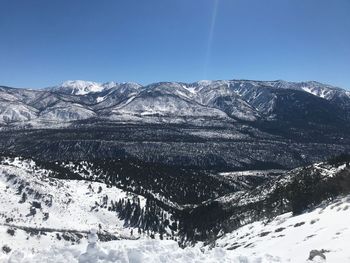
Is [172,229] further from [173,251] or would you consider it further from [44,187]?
[173,251]

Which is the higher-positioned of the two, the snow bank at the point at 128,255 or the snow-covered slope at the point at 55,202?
the snow bank at the point at 128,255

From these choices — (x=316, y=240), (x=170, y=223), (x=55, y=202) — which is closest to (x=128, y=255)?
(x=316, y=240)

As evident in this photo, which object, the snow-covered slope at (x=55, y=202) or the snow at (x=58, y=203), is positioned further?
the snow-covered slope at (x=55, y=202)

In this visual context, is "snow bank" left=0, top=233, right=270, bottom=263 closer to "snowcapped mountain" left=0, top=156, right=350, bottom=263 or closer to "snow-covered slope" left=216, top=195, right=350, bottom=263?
→ "snowcapped mountain" left=0, top=156, right=350, bottom=263

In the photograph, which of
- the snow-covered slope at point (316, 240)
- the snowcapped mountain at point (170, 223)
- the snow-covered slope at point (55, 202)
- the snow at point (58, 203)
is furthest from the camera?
the snow-covered slope at point (55, 202)

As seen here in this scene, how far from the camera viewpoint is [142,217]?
163875mm

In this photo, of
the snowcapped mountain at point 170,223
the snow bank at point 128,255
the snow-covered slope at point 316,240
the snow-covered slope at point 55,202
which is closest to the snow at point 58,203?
the snow-covered slope at point 55,202

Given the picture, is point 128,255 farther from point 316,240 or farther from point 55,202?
point 55,202

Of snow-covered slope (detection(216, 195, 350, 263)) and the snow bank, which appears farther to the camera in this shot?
snow-covered slope (detection(216, 195, 350, 263))

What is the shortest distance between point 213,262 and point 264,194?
5867 inches

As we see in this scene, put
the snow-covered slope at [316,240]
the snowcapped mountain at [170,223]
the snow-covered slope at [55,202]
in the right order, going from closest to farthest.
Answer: the snowcapped mountain at [170,223] < the snow-covered slope at [316,240] < the snow-covered slope at [55,202]

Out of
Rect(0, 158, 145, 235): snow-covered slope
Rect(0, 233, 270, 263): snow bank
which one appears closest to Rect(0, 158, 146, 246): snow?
Rect(0, 158, 145, 235): snow-covered slope

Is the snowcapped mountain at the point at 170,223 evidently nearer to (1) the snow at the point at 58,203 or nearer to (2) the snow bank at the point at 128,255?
(2) the snow bank at the point at 128,255

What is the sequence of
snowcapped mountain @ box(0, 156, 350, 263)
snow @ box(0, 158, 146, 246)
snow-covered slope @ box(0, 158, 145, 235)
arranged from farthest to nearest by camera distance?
snow-covered slope @ box(0, 158, 145, 235), snow @ box(0, 158, 146, 246), snowcapped mountain @ box(0, 156, 350, 263)
